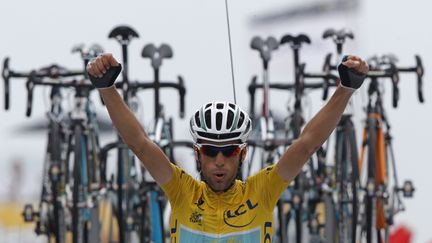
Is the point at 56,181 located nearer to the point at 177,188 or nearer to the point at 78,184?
the point at 78,184

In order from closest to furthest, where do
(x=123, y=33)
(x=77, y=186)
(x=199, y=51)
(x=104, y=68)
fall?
(x=104, y=68) < (x=77, y=186) < (x=123, y=33) < (x=199, y=51)

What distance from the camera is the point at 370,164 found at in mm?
9750

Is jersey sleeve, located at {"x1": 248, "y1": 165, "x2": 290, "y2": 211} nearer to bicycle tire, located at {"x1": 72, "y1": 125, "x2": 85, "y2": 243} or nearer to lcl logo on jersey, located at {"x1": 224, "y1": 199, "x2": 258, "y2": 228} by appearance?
lcl logo on jersey, located at {"x1": 224, "y1": 199, "x2": 258, "y2": 228}

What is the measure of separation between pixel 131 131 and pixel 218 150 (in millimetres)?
329

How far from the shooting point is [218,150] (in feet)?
18.4

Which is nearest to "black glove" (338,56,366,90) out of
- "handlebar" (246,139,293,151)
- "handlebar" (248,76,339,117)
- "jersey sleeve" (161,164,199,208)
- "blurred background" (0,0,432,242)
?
"jersey sleeve" (161,164,199,208)

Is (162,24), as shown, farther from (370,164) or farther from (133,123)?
(133,123)

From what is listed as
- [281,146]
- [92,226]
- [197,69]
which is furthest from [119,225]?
[197,69]

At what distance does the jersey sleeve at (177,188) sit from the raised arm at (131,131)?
0.02 metres

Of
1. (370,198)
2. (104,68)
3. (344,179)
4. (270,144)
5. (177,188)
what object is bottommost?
(370,198)

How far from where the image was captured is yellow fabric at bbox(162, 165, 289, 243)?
5.67 m

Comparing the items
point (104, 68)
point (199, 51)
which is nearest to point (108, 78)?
point (104, 68)

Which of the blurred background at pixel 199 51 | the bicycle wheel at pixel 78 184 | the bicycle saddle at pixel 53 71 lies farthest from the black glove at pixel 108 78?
the blurred background at pixel 199 51

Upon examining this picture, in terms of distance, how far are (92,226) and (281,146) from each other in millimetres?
1349
